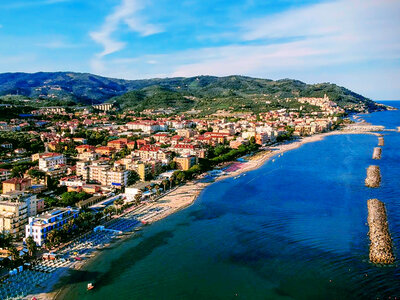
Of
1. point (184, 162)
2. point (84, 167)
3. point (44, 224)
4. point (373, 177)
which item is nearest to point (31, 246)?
point (44, 224)

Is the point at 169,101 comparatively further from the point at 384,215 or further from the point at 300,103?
the point at 384,215

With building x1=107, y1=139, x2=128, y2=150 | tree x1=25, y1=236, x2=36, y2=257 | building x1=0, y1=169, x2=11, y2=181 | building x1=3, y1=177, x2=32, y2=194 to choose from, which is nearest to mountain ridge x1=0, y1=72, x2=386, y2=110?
building x1=107, y1=139, x2=128, y2=150

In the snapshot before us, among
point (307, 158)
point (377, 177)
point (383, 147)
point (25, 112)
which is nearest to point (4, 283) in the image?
point (377, 177)

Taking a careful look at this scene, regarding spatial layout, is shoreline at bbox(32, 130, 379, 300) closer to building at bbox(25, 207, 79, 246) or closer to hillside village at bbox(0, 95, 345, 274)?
hillside village at bbox(0, 95, 345, 274)

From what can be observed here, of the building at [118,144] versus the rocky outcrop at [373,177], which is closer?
the rocky outcrop at [373,177]

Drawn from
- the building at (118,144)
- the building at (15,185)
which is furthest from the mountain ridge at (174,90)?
Result: the building at (15,185)

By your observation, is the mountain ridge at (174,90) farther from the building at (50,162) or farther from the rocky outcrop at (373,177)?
the building at (50,162)
